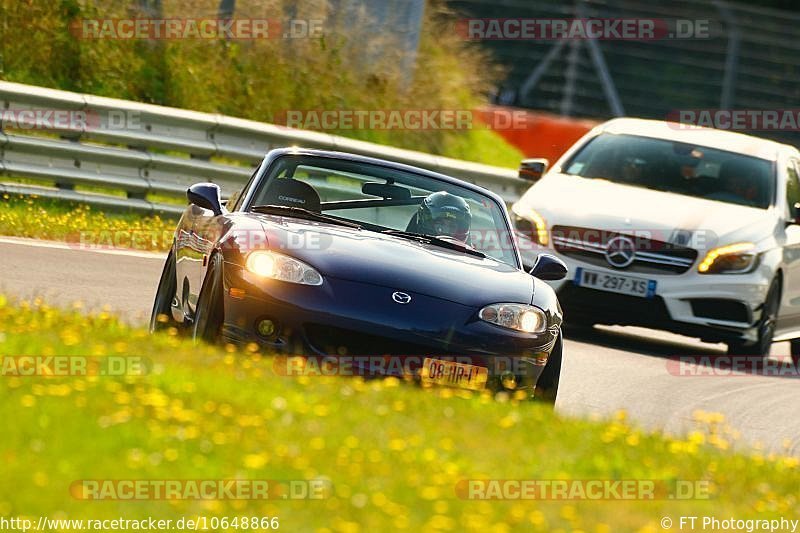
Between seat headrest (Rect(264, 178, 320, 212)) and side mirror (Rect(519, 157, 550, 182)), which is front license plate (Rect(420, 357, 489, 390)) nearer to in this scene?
seat headrest (Rect(264, 178, 320, 212))

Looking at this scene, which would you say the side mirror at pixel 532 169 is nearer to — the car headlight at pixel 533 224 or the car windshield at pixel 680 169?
the car windshield at pixel 680 169

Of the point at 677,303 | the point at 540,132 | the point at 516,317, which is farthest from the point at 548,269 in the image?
the point at 540,132

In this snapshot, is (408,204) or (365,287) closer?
(365,287)

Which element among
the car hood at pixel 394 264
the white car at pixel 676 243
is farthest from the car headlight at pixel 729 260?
the car hood at pixel 394 264

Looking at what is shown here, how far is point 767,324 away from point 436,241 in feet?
17.2

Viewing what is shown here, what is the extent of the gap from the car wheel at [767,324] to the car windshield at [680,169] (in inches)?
33.3

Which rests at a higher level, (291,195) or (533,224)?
(291,195)

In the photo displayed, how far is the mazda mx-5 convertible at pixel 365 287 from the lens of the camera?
26.3ft

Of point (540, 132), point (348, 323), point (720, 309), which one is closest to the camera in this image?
point (348, 323)

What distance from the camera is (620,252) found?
13406mm

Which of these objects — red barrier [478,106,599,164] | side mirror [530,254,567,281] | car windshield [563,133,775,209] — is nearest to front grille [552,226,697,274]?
car windshield [563,133,775,209]

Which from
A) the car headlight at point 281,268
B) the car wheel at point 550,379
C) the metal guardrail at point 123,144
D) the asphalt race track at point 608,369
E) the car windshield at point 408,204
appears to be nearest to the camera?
the car headlight at point 281,268

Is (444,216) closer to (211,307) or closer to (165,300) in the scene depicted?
(165,300)

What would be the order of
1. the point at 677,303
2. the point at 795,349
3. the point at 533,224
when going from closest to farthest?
the point at 677,303, the point at 533,224, the point at 795,349
